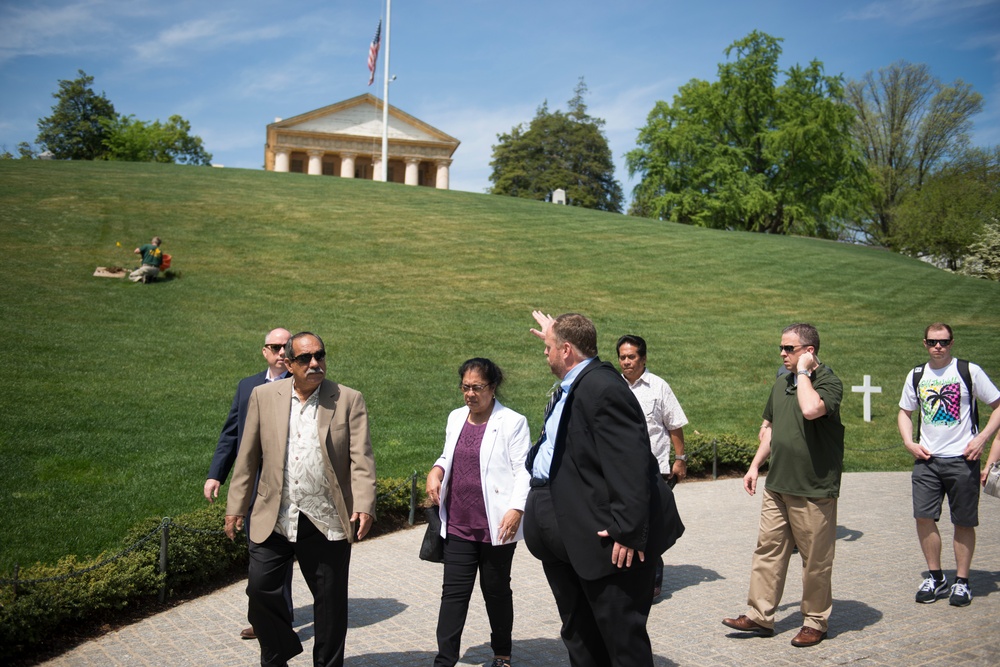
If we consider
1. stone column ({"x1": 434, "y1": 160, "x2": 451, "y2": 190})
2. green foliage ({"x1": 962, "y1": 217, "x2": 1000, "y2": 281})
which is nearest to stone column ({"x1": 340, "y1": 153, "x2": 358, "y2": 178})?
stone column ({"x1": 434, "y1": 160, "x2": 451, "y2": 190})

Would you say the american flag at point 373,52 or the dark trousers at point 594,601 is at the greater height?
the american flag at point 373,52

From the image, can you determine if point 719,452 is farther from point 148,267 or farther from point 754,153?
point 754,153

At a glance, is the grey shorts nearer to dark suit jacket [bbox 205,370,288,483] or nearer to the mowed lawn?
dark suit jacket [bbox 205,370,288,483]

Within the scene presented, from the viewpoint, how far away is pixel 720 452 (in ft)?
40.9

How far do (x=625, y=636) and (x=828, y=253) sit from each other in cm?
3129

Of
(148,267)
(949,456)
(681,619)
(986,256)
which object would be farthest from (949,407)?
(986,256)

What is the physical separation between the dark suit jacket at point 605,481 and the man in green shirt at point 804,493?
211 centimetres

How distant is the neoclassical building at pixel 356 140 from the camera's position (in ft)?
229

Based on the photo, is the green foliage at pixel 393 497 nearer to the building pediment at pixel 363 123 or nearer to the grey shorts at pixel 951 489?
the grey shorts at pixel 951 489

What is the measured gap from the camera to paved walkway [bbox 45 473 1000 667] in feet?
17.9

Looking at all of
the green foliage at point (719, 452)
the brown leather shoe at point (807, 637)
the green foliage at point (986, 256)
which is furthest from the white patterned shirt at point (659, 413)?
the green foliage at point (986, 256)

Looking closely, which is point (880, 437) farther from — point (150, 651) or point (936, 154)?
point (936, 154)

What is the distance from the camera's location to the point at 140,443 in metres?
10.3

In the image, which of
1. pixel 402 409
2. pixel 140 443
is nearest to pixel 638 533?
pixel 140 443
